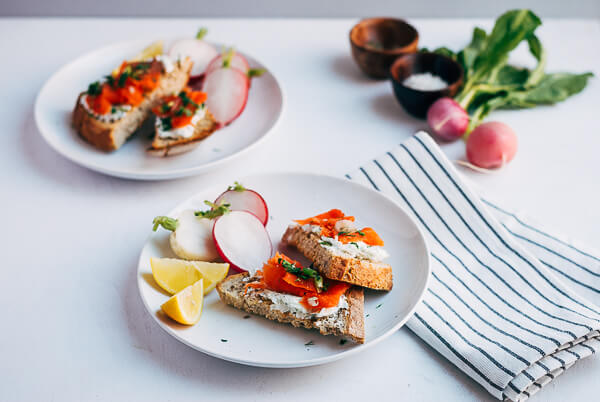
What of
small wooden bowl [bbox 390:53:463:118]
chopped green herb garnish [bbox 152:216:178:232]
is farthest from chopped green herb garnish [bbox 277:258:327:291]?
small wooden bowl [bbox 390:53:463:118]

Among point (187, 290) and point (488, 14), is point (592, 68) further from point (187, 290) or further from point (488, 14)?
point (187, 290)

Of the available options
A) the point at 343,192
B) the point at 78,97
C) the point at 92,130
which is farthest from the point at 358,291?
the point at 78,97

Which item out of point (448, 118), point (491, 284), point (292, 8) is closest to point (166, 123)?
point (448, 118)

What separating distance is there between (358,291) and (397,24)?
183cm

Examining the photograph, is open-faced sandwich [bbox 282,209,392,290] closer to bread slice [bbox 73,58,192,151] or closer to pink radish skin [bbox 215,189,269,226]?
pink radish skin [bbox 215,189,269,226]

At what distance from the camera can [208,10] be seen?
11.7 feet

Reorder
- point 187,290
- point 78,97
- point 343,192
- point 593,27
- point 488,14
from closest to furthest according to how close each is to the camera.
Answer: point 187,290
point 343,192
point 78,97
point 593,27
point 488,14

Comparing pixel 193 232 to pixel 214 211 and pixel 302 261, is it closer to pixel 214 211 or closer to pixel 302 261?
pixel 214 211

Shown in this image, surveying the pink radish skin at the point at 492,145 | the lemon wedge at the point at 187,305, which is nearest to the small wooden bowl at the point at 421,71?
the pink radish skin at the point at 492,145

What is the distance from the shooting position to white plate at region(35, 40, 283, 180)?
223 centimetres

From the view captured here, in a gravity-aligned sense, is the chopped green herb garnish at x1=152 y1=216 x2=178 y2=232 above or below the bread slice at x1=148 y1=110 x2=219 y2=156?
above

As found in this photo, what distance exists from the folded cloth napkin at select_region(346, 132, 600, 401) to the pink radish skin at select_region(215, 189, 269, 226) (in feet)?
1.36

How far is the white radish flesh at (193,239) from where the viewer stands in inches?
69.9

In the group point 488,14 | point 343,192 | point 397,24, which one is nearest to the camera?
point 343,192
